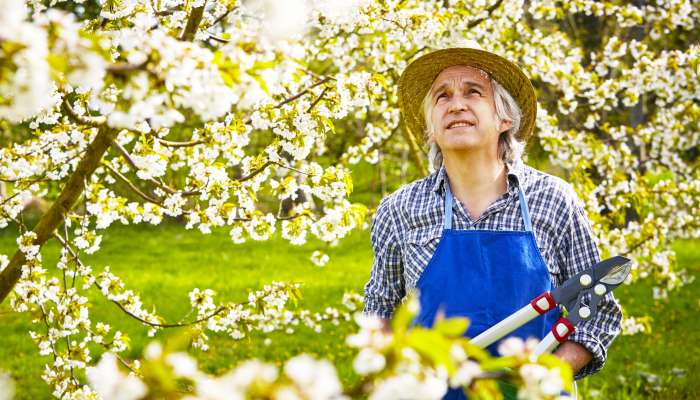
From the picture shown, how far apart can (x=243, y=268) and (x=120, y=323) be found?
3.28 meters

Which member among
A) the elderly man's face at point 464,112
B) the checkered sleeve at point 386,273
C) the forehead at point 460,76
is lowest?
the checkered sleeve at point 386,273

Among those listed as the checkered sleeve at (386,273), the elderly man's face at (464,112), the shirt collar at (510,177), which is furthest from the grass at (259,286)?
the elderly man's face at (464,112)

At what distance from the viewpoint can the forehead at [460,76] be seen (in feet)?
9.08

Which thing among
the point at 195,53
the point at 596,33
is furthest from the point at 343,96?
the point at 596,33

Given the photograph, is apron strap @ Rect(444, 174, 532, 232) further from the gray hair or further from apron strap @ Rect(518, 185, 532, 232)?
the gray hair

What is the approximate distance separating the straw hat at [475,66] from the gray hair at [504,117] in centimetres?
3

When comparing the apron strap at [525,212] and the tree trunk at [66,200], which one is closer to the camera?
the apron strap at [525,212]

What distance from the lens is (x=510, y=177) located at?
2676 mm

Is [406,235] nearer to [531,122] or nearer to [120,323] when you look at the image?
[531,122]

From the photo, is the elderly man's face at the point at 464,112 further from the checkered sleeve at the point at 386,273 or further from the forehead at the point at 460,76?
the checkered sleeve at the point at 386,273

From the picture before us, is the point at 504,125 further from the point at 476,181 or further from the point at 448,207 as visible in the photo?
the point at 448,207

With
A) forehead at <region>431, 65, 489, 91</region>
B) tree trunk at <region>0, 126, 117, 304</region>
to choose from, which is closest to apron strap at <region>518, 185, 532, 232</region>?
forehead at <region>431, 65, 489, 91</region>

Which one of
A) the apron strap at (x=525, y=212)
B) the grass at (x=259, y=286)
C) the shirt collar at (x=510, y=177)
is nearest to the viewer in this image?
the apron strap at (x=525, y=212)

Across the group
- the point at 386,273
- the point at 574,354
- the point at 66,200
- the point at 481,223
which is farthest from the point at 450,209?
the point at 66,200
